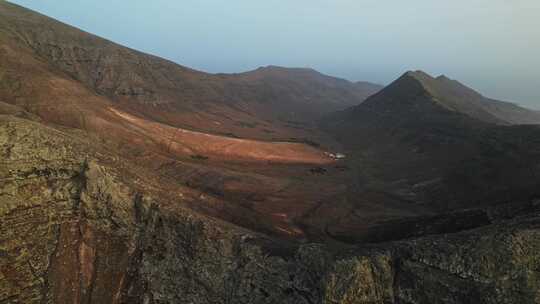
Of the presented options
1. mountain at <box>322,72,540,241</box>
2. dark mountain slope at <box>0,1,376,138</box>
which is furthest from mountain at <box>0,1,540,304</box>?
dark mountain slope at <box>0,1,376,138</box>

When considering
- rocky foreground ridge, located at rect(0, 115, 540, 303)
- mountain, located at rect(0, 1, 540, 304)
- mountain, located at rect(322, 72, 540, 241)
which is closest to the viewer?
rocky foreground ridge, located at rect(0, 115, 540, 303)

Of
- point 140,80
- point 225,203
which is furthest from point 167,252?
point 140,80

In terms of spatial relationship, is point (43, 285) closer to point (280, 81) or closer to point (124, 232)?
point (124, 232)

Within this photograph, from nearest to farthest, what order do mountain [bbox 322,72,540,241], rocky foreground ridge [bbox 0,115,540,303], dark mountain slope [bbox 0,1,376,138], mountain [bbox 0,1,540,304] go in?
rocky foreground ridge [bbox 0,115,540,303] → mountain [bbox 0,1,540,304] → mountain [bbox 322,72,540,241] → dark mountain slope [bbox 0,1,376,138]

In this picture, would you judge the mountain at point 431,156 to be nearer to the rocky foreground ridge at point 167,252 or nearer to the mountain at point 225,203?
the mountain at point 225,203

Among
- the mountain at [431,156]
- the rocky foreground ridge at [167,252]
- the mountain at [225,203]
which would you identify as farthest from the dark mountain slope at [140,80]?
the rocky foreground ridge at [167,252]

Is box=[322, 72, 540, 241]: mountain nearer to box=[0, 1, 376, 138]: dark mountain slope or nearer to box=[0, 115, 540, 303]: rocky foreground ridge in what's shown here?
box=[0, 115, 540, 303]: rocky foreground ridge
